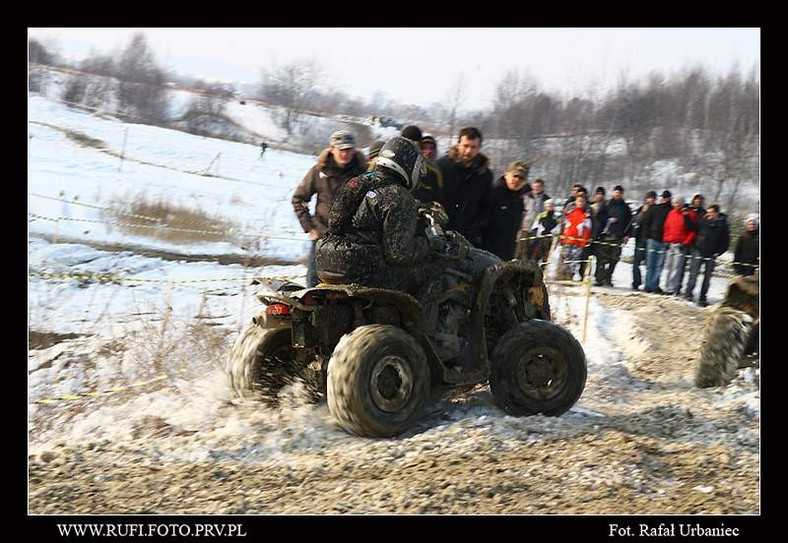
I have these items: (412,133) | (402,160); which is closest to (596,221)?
(412,133)

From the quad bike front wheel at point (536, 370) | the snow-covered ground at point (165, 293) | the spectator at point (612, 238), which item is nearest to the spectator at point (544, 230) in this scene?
the spectator at point (612, 238)

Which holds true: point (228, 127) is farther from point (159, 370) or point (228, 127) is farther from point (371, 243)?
point (371, 243)

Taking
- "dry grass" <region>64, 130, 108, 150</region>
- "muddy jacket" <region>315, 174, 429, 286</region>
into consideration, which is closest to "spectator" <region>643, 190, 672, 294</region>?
"muddy jacket" <region>315, 174, 429, 286</region>

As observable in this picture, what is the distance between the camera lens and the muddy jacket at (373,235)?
7.47 metres

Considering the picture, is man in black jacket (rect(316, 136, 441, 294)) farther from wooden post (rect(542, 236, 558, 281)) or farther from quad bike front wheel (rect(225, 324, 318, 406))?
wooden post (rect(542, 236, 558, 281))

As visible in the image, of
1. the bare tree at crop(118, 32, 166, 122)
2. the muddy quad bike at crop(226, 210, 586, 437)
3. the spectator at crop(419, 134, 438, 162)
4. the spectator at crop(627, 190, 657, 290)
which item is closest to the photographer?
the muddy quad bike at crop(226, 210, 586, 437)

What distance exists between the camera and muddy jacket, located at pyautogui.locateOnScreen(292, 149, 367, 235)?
10219 mm

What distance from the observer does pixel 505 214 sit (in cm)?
1027

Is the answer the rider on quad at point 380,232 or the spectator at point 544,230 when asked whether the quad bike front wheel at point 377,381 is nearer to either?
the rider on quad at point 380,232

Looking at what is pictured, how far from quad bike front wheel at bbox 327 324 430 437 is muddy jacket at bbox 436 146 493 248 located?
279cm

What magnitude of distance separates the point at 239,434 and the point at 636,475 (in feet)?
9.60

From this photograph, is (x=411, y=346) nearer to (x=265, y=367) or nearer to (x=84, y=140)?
(x=265, y=367)

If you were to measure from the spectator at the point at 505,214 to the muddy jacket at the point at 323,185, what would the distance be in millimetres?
1460

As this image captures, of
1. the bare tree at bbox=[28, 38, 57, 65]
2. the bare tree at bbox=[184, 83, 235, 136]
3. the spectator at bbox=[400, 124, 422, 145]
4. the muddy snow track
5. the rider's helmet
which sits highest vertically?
the bare tree at bbox=[28, 38, 57, 65]
